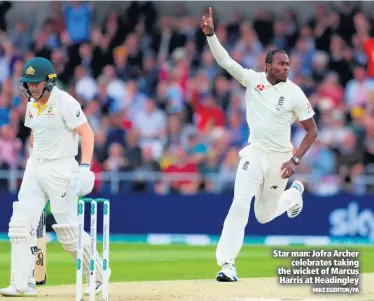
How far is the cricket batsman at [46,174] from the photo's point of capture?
9.07 metres

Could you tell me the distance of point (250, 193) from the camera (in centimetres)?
1032

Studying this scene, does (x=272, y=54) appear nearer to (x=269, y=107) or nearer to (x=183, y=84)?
(x=269, y=107)

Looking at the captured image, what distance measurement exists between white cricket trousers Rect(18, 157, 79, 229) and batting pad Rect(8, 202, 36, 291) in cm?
7

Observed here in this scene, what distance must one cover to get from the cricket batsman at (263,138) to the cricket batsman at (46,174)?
1647mm

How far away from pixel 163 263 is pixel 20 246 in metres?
4.21

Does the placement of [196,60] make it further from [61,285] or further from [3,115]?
[61,285]

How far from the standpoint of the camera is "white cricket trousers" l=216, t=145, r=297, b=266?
33.7 ft

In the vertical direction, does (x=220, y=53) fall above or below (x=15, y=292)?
above

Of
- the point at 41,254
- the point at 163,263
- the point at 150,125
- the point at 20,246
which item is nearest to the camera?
the point at 20,246

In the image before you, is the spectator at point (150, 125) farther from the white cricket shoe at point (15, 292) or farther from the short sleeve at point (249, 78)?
the white cricket shoe at point (15, 292)

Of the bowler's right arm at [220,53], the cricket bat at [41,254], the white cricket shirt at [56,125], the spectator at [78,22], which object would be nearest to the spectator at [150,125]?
the spectator at [78,22]

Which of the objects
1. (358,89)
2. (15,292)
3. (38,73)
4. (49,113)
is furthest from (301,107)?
(358,89)

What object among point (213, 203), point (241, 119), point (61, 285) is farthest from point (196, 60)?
point (61, 285)

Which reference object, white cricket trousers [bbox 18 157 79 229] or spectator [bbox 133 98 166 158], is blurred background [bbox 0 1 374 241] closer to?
spectator [bbox 133 98 166 158]
